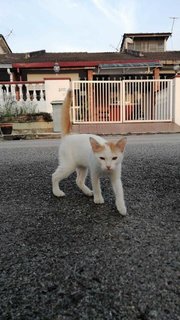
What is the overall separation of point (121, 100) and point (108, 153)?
30.0 ft

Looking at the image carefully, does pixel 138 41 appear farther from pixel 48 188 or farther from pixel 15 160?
pixel 48 188

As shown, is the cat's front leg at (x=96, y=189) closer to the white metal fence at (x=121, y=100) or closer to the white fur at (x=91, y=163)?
the white fur at (x=91, y=163)

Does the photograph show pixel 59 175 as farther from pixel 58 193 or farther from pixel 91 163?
pixel 91 163

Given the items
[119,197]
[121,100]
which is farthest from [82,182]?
[121,100]

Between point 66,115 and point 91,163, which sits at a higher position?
point 66,115

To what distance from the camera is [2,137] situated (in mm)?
8391

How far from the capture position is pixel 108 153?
1981 millimetres

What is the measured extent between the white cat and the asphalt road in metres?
0.10

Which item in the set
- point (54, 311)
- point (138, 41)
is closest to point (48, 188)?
point (54, 311)

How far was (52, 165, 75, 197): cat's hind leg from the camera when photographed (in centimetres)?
238

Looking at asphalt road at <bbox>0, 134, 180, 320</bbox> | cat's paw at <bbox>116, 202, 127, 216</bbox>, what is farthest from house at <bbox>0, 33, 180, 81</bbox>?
cat's paw at <bbox>116, 202, 127, 216</bbox>

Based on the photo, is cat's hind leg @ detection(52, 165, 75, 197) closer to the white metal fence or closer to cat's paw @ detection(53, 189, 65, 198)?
cat's paw @ detection(53, 189, 65, 198)

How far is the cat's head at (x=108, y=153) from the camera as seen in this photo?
77.6 inches

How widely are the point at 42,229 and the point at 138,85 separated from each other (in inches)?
391
